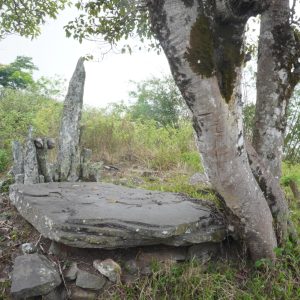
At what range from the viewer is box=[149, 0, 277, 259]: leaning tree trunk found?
262 centimetres

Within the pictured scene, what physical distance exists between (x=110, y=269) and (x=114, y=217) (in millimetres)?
486

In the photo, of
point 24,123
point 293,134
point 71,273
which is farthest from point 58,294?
point 293,134

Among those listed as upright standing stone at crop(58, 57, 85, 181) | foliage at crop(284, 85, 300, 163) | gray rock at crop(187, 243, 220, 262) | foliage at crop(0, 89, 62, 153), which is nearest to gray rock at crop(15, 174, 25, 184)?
upright standing stone at crop(58, 57, 85, 181)

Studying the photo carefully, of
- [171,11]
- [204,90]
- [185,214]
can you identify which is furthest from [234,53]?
[185,214]

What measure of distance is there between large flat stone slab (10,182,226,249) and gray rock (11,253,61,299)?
0.26 metres

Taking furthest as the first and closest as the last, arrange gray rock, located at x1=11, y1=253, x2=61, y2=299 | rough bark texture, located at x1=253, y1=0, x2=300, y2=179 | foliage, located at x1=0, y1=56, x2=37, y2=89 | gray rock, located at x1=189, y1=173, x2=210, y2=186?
foliage, located at x1=0, y1=56, x2=37, y2=89 → gray rock, located at x1=189, y1=173, x2=210, y2=186 → rough bark texture, located at x1=253, y1=0, x2=300, y2=179 → gray rock, located at x1=11, y1=253, x2=61, y2=299

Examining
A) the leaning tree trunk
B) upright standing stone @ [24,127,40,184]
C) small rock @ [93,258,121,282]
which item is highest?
the leaning tree trunk

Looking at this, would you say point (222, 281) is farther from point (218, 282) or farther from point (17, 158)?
point (17, 158)

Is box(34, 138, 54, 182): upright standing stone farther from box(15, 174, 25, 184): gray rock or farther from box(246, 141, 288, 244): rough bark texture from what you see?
box(246, 141, 288, 244): rough bark texture

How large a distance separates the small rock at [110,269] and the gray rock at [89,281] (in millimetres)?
62

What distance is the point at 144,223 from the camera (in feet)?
10.5

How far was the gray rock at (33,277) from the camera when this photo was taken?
2.74 m

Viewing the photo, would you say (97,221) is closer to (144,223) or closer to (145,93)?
(144,223)

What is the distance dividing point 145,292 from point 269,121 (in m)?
2.18
